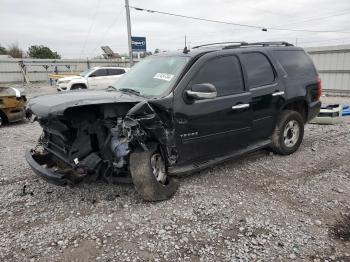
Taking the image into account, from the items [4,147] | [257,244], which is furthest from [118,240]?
[4,147]

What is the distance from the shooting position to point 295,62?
5.86 metres

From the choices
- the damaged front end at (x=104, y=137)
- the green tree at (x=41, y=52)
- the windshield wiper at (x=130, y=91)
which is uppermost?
the green tree at (x=41, y=52)

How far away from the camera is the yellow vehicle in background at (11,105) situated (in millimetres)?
9508

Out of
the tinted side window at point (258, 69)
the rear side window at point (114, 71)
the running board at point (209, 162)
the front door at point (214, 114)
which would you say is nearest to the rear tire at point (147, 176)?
the running board at point (209, 162)

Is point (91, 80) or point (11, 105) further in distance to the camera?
point (91, 80)

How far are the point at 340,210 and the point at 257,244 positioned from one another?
4.34ft

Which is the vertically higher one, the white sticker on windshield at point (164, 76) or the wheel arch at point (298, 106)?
the white sticker on windshield at point (164, 76)

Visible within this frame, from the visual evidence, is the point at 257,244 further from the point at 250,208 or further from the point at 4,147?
Result: the point at 4,147

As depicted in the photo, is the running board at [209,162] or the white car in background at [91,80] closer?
the running board at [209,162]

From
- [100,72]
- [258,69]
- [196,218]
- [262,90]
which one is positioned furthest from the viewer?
[100,72]

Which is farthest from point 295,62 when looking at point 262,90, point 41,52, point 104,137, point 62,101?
point 41,52

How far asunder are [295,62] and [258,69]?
1.12m

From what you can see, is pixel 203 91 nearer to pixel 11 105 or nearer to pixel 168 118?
pixel 168 118

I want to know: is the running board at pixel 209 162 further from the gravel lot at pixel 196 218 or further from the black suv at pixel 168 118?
the gravel lot at pixel 196 218
